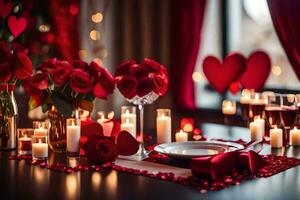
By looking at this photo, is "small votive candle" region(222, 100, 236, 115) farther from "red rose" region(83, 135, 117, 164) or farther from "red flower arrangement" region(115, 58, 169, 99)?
"red rose" region(83, 135, 117, 164)

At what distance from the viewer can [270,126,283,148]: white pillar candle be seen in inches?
81.6

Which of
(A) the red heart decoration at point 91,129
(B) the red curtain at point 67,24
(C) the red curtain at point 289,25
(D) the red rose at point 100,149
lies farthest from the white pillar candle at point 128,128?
(B) the red curtain at point 67,24

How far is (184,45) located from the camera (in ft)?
13.5

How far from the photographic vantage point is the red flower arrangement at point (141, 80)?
6.30ft

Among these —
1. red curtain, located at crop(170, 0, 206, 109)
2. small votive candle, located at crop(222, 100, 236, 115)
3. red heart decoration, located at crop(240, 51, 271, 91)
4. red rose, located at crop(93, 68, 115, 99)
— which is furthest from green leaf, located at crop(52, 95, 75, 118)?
red curtain, located at crop(170, 0, 206, 109)

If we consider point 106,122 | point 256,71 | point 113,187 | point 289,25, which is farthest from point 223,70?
point 113,187

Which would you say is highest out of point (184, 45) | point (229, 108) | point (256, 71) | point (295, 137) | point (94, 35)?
point (94, 35)

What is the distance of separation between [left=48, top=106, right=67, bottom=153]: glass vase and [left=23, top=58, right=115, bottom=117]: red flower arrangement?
0.03 m

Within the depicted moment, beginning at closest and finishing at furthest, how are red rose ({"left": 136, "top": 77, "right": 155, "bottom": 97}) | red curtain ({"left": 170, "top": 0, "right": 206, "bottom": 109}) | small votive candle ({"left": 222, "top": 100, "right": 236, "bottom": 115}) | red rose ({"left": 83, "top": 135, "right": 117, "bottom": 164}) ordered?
red rose ({"left": 83, "top": 135, "right": 117, "bottom": 164}) < red rose ({"left": 136, "top": 77, "right": 155, "bottom": 97}) < small votive candle ({"left": 222, "top": 100, "right": 236, "bottom": 115}) < red curtain ({"left": 170, "top": 0, "right": 206, "bottom": 109})

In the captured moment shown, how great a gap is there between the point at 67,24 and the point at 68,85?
2.70 meters

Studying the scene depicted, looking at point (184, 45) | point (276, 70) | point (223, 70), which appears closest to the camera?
point (276, 70)

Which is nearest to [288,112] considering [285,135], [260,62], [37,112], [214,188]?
[285,135]

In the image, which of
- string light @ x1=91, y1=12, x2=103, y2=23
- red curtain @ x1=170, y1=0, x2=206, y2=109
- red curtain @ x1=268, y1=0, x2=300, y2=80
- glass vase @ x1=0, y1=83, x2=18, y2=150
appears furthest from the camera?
string light @ x1=91, y1=12, x2=103, y2=23

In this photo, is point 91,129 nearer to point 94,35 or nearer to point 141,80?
point 141,80
